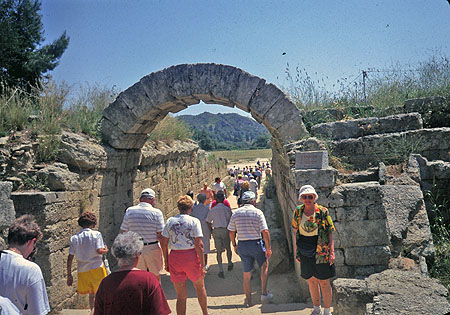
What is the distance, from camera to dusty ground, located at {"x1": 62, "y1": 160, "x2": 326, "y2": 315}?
4816 mm

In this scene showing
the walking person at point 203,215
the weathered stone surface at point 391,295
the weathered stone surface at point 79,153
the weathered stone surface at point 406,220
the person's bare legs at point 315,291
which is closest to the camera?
the weathered stone surface at point 391,295

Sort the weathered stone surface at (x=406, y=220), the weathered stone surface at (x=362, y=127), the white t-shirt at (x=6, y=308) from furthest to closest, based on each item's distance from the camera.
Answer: the weathered stone surface at (x=362, y=127)
the weathered stone surface at (x=406, y=220)
the white t-shirt at (x=6, y=308)

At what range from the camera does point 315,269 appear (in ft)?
13.0

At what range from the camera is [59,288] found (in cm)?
542

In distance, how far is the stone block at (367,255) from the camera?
4.76 metres

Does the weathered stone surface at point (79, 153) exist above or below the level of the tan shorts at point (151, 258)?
above

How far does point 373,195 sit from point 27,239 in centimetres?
422

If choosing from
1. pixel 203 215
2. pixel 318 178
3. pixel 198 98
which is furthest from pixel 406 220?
pixel 198 98

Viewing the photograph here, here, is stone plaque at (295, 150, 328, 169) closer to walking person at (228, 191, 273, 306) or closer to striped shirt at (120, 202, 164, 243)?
walking person at (228, 191, 273, 306)

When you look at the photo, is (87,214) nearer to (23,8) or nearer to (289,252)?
(289,252)

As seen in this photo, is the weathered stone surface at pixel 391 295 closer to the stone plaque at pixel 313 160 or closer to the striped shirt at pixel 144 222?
the stone plaque at pixel 313 160

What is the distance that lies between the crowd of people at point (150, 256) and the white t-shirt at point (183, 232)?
0.04 feet

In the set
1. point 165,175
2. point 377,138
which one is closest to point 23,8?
point 165,175

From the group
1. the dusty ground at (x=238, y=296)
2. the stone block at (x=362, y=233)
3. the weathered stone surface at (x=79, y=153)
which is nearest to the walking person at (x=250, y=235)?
the dusty ground at (x=238, y=296)
